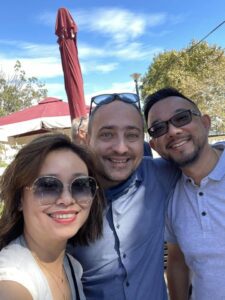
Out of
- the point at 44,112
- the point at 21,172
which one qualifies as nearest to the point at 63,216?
the point at 21,172

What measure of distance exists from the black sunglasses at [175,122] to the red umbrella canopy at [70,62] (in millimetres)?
3665

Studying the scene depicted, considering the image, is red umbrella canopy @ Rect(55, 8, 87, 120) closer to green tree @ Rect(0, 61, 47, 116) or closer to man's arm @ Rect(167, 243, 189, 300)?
man's arm @ Rect(167, 243, 189, 300)

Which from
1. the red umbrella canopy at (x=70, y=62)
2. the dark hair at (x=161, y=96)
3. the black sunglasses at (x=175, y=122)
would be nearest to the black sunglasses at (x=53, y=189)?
the black sunglasses at (x=175, y=122)

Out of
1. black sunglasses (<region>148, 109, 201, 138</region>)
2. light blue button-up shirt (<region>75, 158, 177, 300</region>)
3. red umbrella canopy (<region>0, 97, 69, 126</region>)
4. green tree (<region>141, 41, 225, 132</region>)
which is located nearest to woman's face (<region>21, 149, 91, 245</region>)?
light blue button-up shirt (<region>75, 158, 177, 300</region>)

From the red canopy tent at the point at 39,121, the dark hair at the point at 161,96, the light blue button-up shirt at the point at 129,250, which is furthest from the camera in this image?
the red canopy tent at the point at 39,121

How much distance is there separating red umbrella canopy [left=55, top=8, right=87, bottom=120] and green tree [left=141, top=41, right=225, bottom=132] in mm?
15036

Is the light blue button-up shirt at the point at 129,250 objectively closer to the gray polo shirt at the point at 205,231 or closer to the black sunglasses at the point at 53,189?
the gray polo shirt at the point at 205,231

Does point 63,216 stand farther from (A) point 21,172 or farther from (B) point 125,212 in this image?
(B) point 125,212

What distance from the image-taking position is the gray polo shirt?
190cm

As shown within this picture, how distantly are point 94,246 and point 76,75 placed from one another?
433 centimetres

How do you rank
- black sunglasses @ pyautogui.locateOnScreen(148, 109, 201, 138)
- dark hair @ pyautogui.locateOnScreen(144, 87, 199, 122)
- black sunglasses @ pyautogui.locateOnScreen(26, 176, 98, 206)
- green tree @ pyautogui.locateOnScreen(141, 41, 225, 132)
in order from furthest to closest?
green tree @ pyautogui.locateOnScreen(141, 41, 225, 132) < dark hair @ pyautogui.locateOnScreen(144, 87, 199, 122) < black sunglasses @ pyautogui.locateOnScreen(148, 109, 201, 138) < black sunglasses @ pyautogui.locateOnScreen(26, 176, 98, 206)

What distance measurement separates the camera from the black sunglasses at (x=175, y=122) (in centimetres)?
209

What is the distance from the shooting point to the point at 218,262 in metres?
1.90

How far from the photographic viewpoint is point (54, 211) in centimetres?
156
